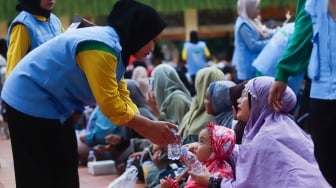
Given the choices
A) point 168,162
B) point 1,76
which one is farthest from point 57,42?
point 1,76

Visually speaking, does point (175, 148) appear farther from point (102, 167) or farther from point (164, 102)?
point (102, 167)

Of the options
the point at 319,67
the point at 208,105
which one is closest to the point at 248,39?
the point at 208,105

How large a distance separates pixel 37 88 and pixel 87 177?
3.54 meters

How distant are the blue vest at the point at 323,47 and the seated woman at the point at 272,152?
306mm

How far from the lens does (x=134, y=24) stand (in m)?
3.20

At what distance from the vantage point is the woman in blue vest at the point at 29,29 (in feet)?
14.5

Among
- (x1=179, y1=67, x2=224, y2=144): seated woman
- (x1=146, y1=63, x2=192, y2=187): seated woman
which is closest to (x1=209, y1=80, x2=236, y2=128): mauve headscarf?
(x1=179, y1=67, x2=224, y2=144): seated woman

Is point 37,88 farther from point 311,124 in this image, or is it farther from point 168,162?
point 168,162

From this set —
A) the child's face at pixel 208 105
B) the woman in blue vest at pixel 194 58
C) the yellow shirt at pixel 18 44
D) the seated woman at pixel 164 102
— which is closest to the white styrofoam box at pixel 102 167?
the seated woman at pixel 164 102

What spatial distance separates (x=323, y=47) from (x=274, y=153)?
0.58m

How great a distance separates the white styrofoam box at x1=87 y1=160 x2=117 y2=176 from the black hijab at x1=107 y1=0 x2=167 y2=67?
3606 millimetres

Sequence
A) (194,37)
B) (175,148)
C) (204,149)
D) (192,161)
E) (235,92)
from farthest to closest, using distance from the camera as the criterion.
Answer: (194,37) < (235,92) < (204,149) < (192,161) < (175,148)

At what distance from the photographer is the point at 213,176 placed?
12.3ft

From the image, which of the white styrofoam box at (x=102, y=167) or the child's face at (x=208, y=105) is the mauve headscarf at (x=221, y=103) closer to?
the child's face at (x=208, y=105)
